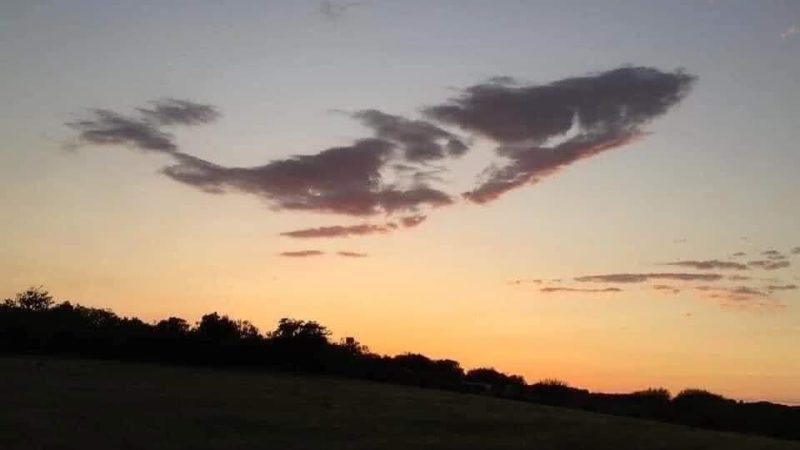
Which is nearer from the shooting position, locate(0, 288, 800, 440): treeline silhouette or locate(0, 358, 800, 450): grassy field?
locate(0, 358, 800, 450): grassy field

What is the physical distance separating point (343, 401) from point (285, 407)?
3.88 metres

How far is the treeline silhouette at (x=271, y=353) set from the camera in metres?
48.4

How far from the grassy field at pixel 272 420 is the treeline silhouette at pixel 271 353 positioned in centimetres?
1021

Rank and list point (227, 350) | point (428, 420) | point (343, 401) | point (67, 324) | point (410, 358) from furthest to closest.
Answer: point (410, 358), point (67, 324), point (227, 350), point (343, 401), point (428, 420)

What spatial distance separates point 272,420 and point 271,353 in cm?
2815

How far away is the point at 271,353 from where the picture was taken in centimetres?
5803

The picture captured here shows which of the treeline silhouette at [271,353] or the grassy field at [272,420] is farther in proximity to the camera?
the treeline silhouette at [271,353]

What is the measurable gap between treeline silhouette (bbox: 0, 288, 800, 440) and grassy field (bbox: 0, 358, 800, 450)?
1021cm

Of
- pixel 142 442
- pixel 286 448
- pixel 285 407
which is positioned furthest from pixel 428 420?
pixel 142 442

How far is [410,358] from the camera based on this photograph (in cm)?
7081

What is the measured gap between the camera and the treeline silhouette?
159 ft

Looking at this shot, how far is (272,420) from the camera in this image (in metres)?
30.2

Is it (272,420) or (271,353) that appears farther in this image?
(271,353)

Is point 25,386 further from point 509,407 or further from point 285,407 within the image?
point 509,407
